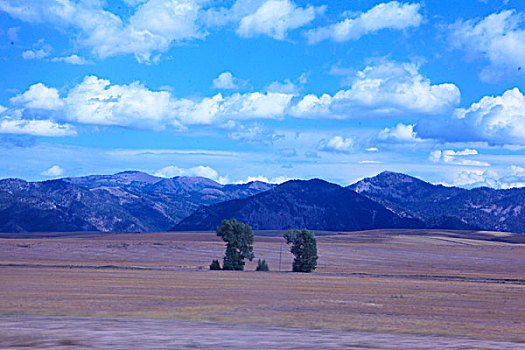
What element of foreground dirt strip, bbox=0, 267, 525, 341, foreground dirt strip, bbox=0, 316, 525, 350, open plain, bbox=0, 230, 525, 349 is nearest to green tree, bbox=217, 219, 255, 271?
open plain, bbox=0, 230, 525, 349

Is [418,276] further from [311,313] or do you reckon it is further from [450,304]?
[311,313]

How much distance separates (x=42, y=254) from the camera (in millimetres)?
119812

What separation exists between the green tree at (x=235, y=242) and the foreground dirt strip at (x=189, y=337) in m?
60.6

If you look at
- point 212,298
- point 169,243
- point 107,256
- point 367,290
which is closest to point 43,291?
point 212,298

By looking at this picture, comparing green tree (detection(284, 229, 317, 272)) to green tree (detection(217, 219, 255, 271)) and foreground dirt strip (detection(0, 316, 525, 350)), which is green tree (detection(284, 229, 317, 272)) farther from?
foreground dirt strip (detection(0, 316, 525, 350))

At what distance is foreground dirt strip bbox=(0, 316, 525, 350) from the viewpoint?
69.6 feet

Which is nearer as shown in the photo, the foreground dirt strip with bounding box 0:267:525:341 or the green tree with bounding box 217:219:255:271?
the foreground dirt strip with bounding box 0:267:525:341

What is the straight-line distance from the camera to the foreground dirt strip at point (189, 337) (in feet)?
69.6

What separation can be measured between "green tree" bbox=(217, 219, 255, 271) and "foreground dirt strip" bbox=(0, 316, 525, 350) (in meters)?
60.6

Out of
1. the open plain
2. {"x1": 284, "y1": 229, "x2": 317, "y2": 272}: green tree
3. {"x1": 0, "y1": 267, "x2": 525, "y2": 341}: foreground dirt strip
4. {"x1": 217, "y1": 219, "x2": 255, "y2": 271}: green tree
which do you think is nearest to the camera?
the open plain

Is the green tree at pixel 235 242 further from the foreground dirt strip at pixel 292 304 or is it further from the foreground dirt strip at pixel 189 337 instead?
the foreground dirt strip at pixel 189 337

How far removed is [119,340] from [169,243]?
123 meters

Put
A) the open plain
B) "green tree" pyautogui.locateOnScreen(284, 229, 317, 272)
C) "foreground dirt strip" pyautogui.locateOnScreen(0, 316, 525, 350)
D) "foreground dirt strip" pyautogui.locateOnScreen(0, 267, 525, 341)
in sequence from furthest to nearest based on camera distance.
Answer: "green tree" pyautogui.locateOnScreen(284, 229, 317, 272), "foreground dirt strip" pyautogui.locateOnScreen(0, 267, 525, 341), the open plain, "foreground dirt strip" pyautogui.locateOnScreen(0, 316, 525, 350)

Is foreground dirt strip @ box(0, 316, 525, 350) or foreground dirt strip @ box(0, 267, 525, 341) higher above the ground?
foreground dirt strip @ box(0, 316, 525, 350)
